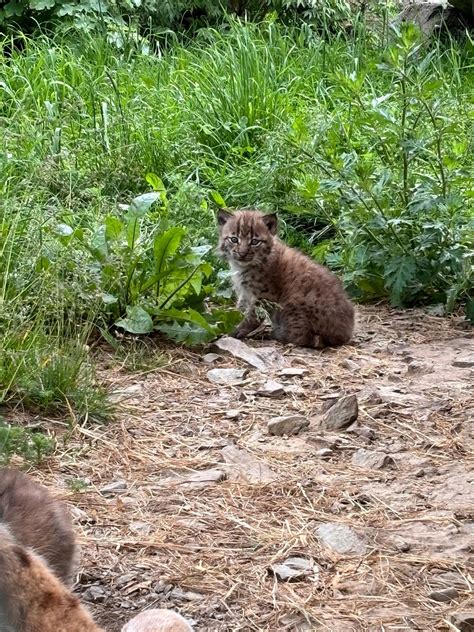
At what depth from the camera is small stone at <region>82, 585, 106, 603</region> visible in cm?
355

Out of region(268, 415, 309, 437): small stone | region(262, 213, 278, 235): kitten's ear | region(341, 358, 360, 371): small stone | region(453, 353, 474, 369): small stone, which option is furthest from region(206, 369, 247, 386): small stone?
region(262, 213, 278, 235): kitten's ear

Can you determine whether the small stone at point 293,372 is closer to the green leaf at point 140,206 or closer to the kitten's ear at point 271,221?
the green leaf at point 140,206

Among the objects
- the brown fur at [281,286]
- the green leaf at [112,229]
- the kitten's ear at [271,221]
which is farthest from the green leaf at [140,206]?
the kitten's ear at [271,221]

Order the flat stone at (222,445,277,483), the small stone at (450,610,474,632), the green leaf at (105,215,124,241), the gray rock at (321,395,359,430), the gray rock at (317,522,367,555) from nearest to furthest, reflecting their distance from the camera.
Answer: the small stone at (450,610,474,632)
the gray rock at (317,522,367,555)
the flat stone at (222,445,277,483)
the gray rock at (321,395,359,430)
the green leaf at (105,215,124,241)

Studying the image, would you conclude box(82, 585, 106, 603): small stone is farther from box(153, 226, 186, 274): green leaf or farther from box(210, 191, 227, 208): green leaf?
box(210, 191, 227, 208): green leaf

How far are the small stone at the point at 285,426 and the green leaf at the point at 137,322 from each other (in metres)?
1.29

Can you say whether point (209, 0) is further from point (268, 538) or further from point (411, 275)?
point (268, 538)

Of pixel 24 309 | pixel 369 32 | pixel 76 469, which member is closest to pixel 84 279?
pixel 24 309

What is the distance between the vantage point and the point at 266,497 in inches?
174

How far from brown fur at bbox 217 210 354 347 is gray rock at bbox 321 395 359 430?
1.47 meters

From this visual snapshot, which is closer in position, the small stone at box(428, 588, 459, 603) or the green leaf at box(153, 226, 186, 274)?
the small stone at box(428, 588, 459, 603)

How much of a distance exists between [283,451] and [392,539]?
1009mm

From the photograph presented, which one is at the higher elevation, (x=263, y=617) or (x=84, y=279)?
(x=263, y=617)

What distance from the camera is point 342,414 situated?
5.26 m
